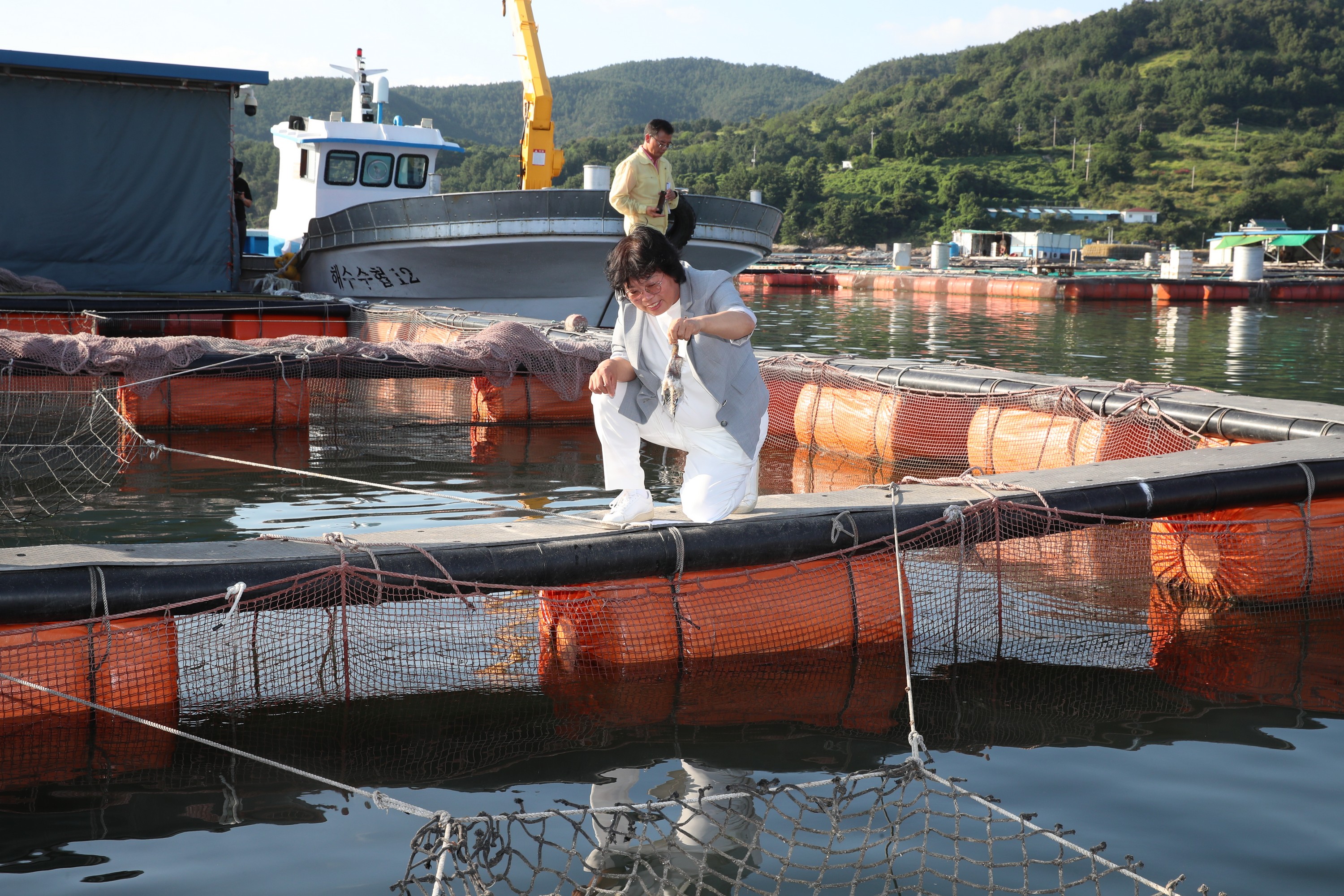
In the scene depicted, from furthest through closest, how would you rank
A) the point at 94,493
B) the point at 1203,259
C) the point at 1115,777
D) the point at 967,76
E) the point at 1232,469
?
the point at 967,76 < the point at 1203,259 < the point at 94,493 < the point at 1232,469 < the point at 1115,777

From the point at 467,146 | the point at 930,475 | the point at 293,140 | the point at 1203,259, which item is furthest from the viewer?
the point at 467,146

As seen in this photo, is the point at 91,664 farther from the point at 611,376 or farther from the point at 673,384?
the point at 673,384

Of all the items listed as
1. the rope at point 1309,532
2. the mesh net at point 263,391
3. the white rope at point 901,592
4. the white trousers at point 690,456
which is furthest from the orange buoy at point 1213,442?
the mesh net at point 263,391

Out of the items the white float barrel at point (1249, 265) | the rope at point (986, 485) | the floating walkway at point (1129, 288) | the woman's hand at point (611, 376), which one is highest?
the white float barrel at point (1249, 265)

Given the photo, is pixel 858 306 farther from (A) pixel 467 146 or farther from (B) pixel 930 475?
(A) pixel 467 146

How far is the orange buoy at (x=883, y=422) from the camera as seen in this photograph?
8.77 metres

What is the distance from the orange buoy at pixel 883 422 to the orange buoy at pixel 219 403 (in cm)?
431

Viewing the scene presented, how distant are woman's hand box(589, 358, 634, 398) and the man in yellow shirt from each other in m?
3.78

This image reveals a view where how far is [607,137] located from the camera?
440 feet

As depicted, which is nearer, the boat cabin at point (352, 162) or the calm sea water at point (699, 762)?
the calm sea water at point (699, 762)

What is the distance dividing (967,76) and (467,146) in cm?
8482

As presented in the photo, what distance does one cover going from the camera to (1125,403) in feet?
24.5

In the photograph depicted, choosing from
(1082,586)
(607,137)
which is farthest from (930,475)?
(607,137)

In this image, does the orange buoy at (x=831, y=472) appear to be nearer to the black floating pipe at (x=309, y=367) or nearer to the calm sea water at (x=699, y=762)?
the black floating pipe at (x=309, y=367)
